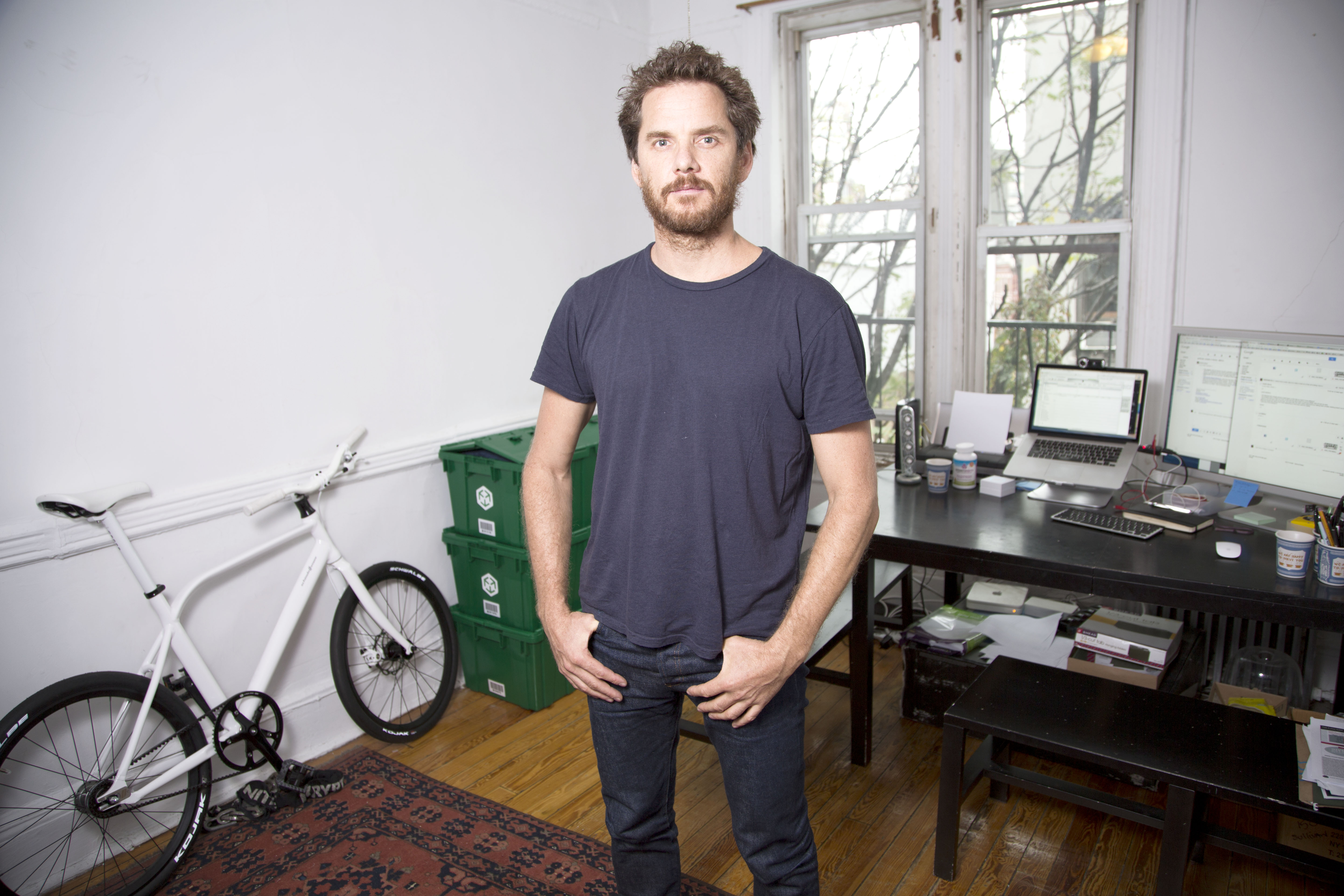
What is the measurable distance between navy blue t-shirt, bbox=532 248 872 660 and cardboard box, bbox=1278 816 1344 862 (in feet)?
4.98

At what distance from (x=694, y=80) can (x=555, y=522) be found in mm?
750

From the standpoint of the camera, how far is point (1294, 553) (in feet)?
6.24

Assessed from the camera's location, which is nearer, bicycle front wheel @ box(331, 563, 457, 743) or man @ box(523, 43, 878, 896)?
man @ box(523, 43, 878, 896)

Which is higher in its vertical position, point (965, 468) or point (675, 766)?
point (965, 468)

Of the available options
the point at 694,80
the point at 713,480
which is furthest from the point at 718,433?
the point at 694,80

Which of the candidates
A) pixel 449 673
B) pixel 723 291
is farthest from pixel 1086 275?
pixel 449 673

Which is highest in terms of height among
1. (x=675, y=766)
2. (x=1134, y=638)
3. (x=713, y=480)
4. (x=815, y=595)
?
(x=713, y=480)

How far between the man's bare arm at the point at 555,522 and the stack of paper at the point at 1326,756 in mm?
1348

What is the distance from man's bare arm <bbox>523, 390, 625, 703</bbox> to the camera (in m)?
1.42

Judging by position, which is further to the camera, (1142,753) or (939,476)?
(939,476)

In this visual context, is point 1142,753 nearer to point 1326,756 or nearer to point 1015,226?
point 1326,756

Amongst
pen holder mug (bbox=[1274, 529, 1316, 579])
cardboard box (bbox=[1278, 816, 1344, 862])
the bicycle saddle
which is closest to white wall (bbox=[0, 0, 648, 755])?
the bicycle saddle

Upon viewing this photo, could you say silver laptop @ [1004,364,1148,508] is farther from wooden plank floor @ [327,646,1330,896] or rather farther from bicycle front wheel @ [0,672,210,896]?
bicycle front wheel @ [0,672,210,896]

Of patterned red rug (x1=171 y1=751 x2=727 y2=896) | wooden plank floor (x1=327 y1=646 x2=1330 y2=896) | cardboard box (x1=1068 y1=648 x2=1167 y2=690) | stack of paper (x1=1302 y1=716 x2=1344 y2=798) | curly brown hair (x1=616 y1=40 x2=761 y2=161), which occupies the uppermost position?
curly brown hair (x1=616 y1=40 x2=761 y2=161)
